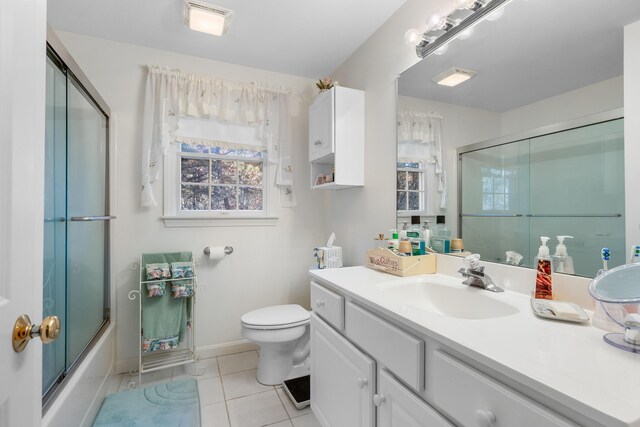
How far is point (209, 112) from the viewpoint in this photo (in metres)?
2.43

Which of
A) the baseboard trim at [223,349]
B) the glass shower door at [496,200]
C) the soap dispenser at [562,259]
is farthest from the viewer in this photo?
the baseboard trim at [223,349]

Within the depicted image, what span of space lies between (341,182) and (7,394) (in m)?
1.90

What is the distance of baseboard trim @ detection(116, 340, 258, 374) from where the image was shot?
226 centimetres

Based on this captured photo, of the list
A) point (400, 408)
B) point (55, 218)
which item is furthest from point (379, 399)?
point (55, 218)

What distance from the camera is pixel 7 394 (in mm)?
580

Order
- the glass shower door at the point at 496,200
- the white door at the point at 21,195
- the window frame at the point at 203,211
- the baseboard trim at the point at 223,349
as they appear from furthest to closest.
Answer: the baseboard trim at the point at 223,349 → the window frame at the point at 203,211 → the glass shower door at the point at 496,200 → the white door at the point at 21,195

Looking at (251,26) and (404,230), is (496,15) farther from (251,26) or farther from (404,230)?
(251,26)

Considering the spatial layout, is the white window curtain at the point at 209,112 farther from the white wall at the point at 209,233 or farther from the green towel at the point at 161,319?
the green towel at the point at 161,319

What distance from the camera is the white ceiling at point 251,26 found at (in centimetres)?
189

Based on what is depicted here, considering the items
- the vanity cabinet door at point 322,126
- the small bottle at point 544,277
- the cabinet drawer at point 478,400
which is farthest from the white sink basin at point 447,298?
the vanity cabinet door at point 322,126

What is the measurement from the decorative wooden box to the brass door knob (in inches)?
52.2

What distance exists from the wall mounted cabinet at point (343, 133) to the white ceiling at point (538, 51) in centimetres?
74

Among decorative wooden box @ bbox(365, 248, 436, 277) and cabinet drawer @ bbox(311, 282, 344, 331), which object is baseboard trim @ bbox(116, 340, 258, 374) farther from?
decorative wooden box @ bbox(365, 248, 436, 277)

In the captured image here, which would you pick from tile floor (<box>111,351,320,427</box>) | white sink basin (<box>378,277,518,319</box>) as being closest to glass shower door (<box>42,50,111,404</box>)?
tile floor (<box>111,351,320,427</box>)
